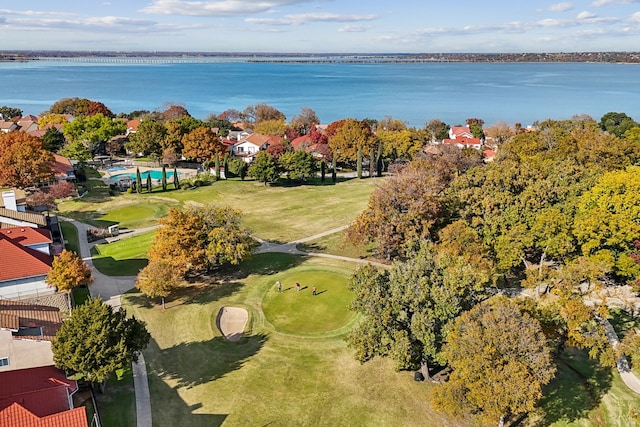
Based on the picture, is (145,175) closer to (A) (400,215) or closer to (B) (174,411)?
(A) (400,215)

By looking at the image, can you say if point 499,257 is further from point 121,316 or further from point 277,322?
point 121,316

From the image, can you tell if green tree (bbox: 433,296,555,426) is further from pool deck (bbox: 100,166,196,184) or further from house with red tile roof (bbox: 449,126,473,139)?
house with red tile roof (bbox: 449,126,473,139)

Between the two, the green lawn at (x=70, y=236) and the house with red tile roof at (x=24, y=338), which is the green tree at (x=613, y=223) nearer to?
the house with red tile roof at (x=24, y=338)

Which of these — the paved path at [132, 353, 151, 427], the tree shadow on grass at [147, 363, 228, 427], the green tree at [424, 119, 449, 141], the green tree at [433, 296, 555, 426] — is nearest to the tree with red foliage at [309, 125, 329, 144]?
the green tree at [424, 119, 449, 141]

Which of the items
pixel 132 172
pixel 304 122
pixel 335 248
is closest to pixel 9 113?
pixel 132 172

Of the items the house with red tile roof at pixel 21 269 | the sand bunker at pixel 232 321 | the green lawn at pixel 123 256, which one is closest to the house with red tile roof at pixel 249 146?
the green lawn at pixel 123 256

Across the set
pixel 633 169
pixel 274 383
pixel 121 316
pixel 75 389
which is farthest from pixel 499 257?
pixel 75 389
